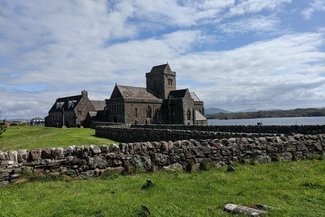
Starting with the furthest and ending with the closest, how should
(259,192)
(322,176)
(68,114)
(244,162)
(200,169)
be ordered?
(68,114) → (244,162) → (200,169) → (322,176) → (259,192)

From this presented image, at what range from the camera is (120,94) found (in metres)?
67.7

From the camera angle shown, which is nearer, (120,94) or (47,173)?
(47,173)

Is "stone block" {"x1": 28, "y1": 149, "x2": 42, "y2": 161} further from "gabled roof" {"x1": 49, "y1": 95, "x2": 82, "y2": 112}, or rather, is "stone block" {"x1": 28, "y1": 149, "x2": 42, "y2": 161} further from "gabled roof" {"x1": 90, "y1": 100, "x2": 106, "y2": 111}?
"gabled roof" {"x1": 90, "y1": 100, "x2": 106, "y2": 111}

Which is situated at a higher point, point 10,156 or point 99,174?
point 10,156

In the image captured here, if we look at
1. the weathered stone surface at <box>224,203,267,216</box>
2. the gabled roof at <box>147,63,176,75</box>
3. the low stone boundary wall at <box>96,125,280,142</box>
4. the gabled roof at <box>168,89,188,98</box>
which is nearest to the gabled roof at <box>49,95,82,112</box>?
the gabled roof at <box>147,63,176,75</box>

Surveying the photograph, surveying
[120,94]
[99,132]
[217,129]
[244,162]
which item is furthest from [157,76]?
[244,162]

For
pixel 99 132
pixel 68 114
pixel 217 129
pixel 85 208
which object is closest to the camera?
pixel 85 208

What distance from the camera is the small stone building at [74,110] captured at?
253ft

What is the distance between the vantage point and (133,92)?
71.4 m

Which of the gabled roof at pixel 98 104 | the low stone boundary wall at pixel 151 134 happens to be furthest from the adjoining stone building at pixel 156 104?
the low stone boundary wall at pixel 151 134

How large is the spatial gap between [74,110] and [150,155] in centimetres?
7030

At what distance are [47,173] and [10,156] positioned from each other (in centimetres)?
Result: 101

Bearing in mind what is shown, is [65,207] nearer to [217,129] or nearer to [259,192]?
[259,192]

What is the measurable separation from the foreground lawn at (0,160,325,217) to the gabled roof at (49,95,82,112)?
72.1 meters
